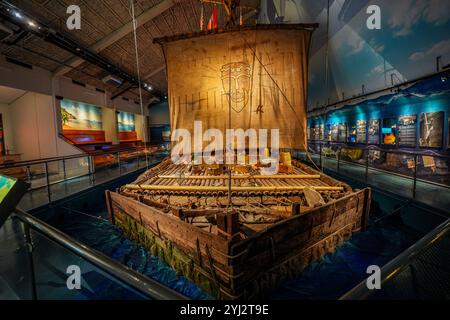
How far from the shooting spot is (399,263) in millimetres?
1067

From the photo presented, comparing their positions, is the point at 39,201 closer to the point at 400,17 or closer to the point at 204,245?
the point at 204,245

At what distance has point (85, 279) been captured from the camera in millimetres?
3342

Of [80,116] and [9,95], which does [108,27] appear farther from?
[80,116]

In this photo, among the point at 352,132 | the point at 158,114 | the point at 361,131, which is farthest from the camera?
the point at 158,114

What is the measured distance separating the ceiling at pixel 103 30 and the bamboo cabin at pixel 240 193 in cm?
395

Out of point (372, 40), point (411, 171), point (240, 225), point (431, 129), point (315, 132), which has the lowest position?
point (240, 225)

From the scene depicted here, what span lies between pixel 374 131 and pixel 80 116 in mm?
20252

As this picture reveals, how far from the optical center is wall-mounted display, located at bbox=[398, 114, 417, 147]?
9.05 m

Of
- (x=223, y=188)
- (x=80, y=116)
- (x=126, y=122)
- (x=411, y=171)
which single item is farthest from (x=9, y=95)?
Result: (x=411, y=171)

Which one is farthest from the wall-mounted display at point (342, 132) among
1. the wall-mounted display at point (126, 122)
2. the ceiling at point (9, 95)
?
the ceiling at point (9, 95)

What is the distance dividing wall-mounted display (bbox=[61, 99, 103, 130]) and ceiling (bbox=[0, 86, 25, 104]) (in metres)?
2.28

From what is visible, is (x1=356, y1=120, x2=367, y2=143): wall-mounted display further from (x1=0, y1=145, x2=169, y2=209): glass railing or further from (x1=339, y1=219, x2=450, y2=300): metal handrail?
(x1=339, y1=219, x2=450, y2=300): metal handrail

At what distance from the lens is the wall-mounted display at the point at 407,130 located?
356 inches
